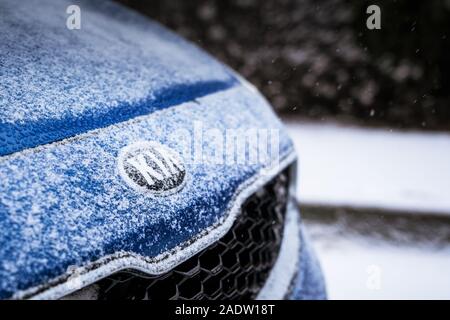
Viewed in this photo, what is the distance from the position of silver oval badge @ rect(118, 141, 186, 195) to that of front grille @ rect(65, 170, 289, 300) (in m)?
0.21

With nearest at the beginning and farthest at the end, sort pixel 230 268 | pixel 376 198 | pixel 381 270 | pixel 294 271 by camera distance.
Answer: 1. pixel 230 268
2. pixel 294 271
3. pixel 381 270
4. pixel 376 198

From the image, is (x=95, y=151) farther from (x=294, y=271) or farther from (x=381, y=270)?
(x=381, y=270)

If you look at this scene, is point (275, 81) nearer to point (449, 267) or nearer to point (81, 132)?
point (449, 267)

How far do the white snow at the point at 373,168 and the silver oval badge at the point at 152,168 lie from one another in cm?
209

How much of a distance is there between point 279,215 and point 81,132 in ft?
2.63

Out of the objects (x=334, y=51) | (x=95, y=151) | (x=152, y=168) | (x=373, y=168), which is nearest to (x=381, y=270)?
(x=373, y=168)

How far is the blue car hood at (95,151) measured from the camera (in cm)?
76

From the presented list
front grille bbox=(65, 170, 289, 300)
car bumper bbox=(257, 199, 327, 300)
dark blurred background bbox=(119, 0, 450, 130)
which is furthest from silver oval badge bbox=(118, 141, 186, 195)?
dark blurred background bbox=(119, 0, 450, 130)

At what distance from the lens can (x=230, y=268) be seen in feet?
3.79

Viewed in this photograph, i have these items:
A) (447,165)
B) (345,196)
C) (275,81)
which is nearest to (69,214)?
(345,196)

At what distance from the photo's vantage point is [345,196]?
3043 mm

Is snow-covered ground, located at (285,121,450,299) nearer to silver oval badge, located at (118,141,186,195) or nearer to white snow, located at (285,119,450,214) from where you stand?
white snow, located at (285,119,450,214)

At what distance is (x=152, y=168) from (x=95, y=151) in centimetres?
15

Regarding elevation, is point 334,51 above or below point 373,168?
above
